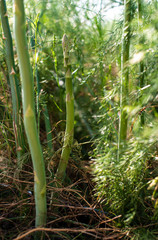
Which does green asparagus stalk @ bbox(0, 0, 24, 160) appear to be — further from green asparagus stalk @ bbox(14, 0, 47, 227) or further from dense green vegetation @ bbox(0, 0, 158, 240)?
green asparagus stalk @ bbox(14, 0, 47, 227)

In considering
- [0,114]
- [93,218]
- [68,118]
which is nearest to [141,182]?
[93,218]

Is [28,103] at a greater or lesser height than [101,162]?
greater

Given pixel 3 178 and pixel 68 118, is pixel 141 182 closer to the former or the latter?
pixel 68 118

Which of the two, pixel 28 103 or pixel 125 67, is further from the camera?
pixel 125 67

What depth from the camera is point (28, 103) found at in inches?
21.3

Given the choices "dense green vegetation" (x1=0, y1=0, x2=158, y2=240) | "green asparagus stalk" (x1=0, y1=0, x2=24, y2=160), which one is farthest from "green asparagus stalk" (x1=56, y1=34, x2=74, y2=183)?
"green asparagus stalk" (x1=0, y1=0, x2=24, y2=160)

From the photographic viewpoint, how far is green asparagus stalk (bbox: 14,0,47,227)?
506 mm

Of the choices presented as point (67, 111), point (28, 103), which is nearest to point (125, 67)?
point (67, 111)

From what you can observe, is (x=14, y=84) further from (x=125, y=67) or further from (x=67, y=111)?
(x=125, y=67)

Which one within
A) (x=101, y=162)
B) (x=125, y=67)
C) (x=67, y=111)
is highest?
(x=125, y=67)

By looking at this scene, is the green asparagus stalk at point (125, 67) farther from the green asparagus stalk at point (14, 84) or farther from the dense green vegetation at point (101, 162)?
the green asparagus stalk at point (14, 84)

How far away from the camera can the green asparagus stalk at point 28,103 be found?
1.66ft

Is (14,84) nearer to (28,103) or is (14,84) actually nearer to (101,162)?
(28,103)

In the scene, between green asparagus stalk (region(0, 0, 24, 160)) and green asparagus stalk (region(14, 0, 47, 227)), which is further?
green asparagus stalk (region(0, 0, 24, 160))
